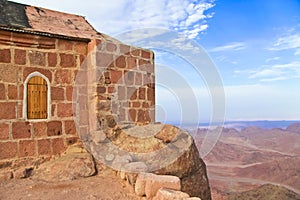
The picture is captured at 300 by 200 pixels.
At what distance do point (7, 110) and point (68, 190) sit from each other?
1871 millimetres

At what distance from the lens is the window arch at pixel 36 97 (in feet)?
16.0

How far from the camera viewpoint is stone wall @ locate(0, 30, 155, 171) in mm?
4688

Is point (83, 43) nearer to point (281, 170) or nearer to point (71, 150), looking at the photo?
point (71, 150)

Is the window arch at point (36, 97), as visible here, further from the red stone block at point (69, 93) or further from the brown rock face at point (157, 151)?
the brown rock face at point (157, 151)

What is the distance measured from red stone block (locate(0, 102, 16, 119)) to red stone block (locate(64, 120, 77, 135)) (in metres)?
0.95

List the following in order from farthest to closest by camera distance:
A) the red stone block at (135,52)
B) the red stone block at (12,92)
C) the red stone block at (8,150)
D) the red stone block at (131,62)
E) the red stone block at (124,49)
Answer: the red stone block at (135,52)
the red stone block at (131,62)
the red stone block at (124,49)
the red stone block at (12,92)
the red stone block at (8,150)

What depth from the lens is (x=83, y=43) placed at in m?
5.56

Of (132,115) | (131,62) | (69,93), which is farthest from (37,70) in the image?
(132,115)

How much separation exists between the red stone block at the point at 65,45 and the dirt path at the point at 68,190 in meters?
2.48

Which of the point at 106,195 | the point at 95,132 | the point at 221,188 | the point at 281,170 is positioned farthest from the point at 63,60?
the point at 281,170

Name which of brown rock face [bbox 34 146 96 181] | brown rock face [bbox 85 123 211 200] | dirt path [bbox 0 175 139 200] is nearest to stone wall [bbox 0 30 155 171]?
brown rock face [bbox 34 146 96 181]

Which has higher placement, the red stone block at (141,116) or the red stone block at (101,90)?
the red stone block at (101,90)

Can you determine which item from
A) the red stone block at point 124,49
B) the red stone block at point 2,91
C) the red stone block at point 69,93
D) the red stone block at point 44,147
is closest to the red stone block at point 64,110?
the red stone block at point 69,93

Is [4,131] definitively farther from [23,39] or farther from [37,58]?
[23,39]
